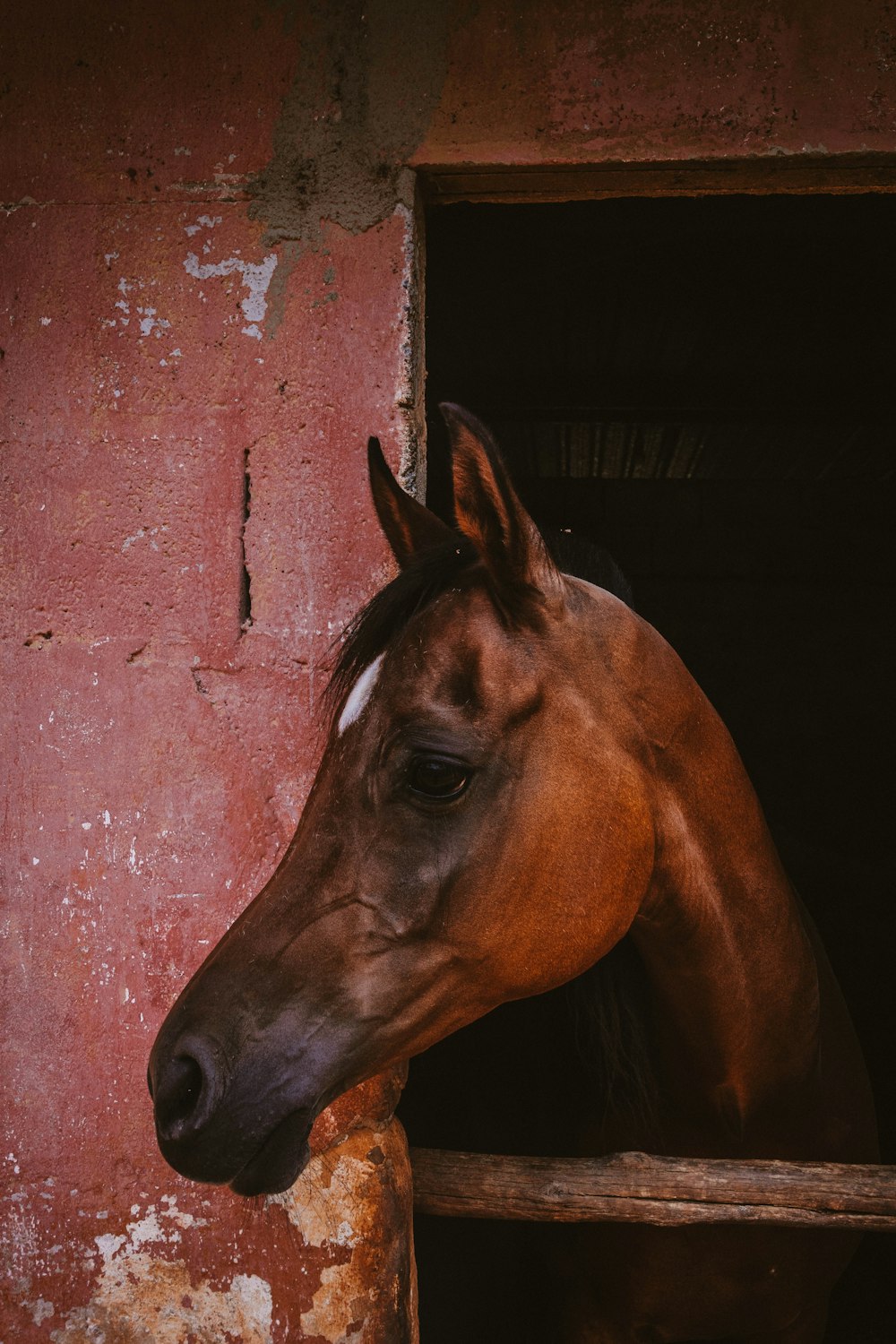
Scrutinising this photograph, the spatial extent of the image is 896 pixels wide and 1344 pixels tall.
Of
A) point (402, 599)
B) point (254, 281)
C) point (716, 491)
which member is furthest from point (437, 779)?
point (716, 491)

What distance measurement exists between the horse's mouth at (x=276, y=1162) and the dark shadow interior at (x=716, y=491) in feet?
2.72

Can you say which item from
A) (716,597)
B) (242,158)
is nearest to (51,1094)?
(242,158)

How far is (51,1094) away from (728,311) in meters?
3.38

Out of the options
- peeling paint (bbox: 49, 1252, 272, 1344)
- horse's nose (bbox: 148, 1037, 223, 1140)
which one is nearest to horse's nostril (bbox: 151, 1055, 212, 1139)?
horse's nose (bbox: 148, 1037, 223, 1140)

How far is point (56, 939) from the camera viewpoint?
1.55 meters

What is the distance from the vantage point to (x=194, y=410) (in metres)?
1.58

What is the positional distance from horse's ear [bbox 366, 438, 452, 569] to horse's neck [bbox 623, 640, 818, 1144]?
49cm

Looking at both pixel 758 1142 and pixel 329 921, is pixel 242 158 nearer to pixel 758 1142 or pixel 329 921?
pixel 329 921

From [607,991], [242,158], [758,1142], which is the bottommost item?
[758,1142]

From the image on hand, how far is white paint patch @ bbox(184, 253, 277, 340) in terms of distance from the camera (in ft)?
5.16

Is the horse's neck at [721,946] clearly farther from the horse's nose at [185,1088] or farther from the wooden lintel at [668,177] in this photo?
the wooden lintel at [668,177]

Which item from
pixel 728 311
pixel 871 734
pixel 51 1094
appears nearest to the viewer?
pixel 51 1094

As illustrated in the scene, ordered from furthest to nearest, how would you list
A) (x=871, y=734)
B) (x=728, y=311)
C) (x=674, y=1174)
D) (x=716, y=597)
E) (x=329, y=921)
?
(x=716, y=597)
(x=871, y=734)
(x=728, y=311)
(x=674, y=1174)
(x=329, y=921)

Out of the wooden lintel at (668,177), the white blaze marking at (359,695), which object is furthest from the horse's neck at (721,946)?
the wooden lintel at (668,177)
